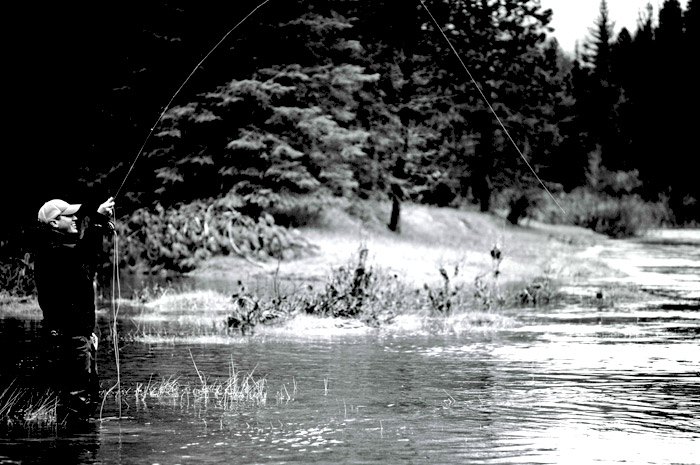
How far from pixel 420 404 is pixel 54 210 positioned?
4009 mm

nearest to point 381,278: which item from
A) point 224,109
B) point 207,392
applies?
point 207,392

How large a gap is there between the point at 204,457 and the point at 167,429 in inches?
51.9

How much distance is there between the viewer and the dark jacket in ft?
32.6

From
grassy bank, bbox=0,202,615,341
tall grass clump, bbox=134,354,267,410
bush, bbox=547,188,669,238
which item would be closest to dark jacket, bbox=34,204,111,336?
tall grass clump, bbox=134,354,267,410

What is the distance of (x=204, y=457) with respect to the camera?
8.87 meters

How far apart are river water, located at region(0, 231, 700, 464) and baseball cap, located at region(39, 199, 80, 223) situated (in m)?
1.80

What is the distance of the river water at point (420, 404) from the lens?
914 cm

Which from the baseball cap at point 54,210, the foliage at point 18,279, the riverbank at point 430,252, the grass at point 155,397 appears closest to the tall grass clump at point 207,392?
→ the grass at point 155,397

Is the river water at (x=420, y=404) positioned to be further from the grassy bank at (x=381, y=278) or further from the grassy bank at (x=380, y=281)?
the grassy bank at (x=381, y=278)

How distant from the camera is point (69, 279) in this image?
9938mm

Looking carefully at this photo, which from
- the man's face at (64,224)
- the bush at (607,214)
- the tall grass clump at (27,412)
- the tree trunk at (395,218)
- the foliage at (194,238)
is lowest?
the tall grass clump at (27,412)

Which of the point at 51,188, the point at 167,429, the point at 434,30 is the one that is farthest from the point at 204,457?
the point at 434,30

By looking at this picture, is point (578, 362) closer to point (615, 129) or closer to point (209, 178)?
point (209, 178)

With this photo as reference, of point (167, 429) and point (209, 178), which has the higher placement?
point (209, 178)
